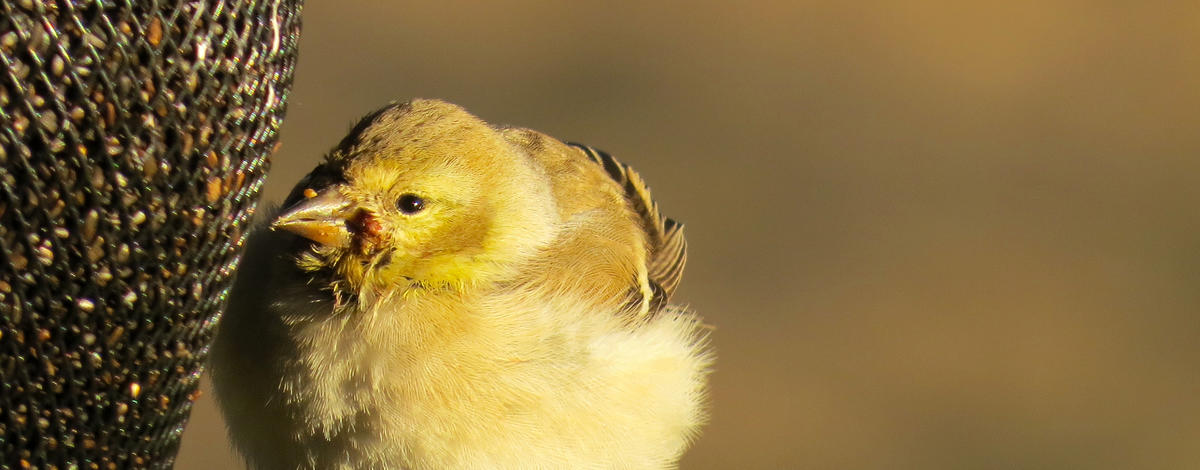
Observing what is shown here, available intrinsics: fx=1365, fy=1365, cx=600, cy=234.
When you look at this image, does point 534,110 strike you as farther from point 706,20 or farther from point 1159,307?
point 1159,307

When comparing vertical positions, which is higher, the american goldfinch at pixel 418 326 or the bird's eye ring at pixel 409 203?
the bird's eye ring at pixel 409 203

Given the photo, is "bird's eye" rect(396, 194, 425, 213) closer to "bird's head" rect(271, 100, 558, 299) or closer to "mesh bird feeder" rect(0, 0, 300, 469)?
"bird's head" rect(271, 100, 558, 299)

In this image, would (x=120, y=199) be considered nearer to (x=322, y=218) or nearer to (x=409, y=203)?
(x=322, y=218)

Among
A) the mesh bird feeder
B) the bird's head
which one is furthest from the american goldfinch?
the mesh bird feeder

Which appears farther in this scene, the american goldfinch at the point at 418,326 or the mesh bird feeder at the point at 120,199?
the american goldfinch at the point at 418,326

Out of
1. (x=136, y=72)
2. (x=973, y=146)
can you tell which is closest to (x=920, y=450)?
(x=973, y=146)

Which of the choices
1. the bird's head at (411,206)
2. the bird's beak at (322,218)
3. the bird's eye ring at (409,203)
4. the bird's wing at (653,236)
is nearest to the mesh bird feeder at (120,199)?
the bird's beak at (322,218)

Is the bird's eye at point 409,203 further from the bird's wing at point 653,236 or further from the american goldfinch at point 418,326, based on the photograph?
the bird's wing at point 653,236
